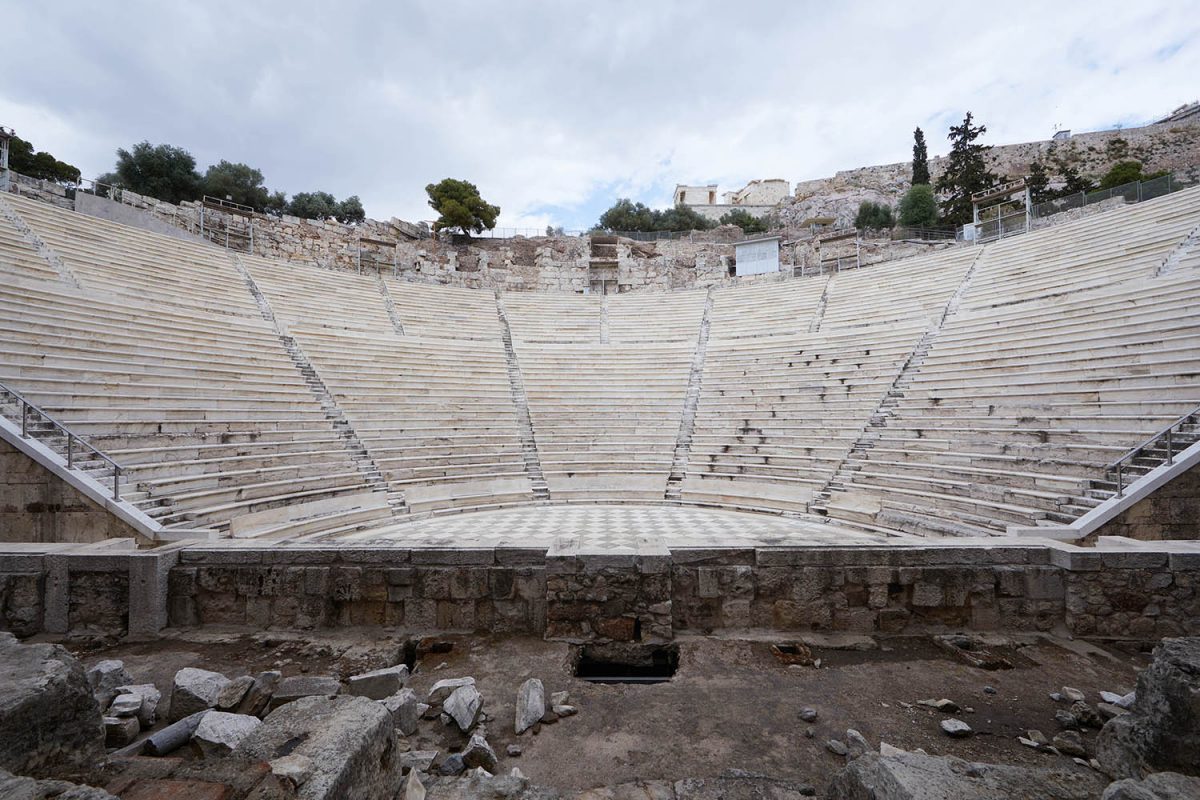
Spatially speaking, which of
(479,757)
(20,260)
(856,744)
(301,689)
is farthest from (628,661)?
(20,260)

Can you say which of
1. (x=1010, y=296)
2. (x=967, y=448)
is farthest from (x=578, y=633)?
(x=1010, y=296)

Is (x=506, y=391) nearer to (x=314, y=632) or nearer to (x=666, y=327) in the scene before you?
(x=666, y=327)

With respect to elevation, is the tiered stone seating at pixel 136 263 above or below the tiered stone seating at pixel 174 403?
above

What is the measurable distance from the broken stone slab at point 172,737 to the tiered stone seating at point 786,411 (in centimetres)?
998

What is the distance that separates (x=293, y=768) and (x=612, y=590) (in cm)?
251

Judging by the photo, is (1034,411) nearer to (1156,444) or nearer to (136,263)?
(1156,444)

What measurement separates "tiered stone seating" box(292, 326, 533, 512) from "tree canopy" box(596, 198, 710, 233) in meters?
26.0

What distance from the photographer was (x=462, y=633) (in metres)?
4.25

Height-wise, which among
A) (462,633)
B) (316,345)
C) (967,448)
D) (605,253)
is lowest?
(462,633)

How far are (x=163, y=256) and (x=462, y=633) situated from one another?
17.4 m

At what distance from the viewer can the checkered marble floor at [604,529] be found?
7965 mm

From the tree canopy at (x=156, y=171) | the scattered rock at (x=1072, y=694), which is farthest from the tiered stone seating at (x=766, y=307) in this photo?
the tree canopy at (x=156, y=171)

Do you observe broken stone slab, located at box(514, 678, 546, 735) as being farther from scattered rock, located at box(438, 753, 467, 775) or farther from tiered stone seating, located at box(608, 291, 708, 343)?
tiered stone seating, located at box(608, 291, 708, 343)

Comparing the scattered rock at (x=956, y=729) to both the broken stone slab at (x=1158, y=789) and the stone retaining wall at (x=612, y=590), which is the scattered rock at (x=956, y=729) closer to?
the broken stone slab at (x=1158, y=789)
